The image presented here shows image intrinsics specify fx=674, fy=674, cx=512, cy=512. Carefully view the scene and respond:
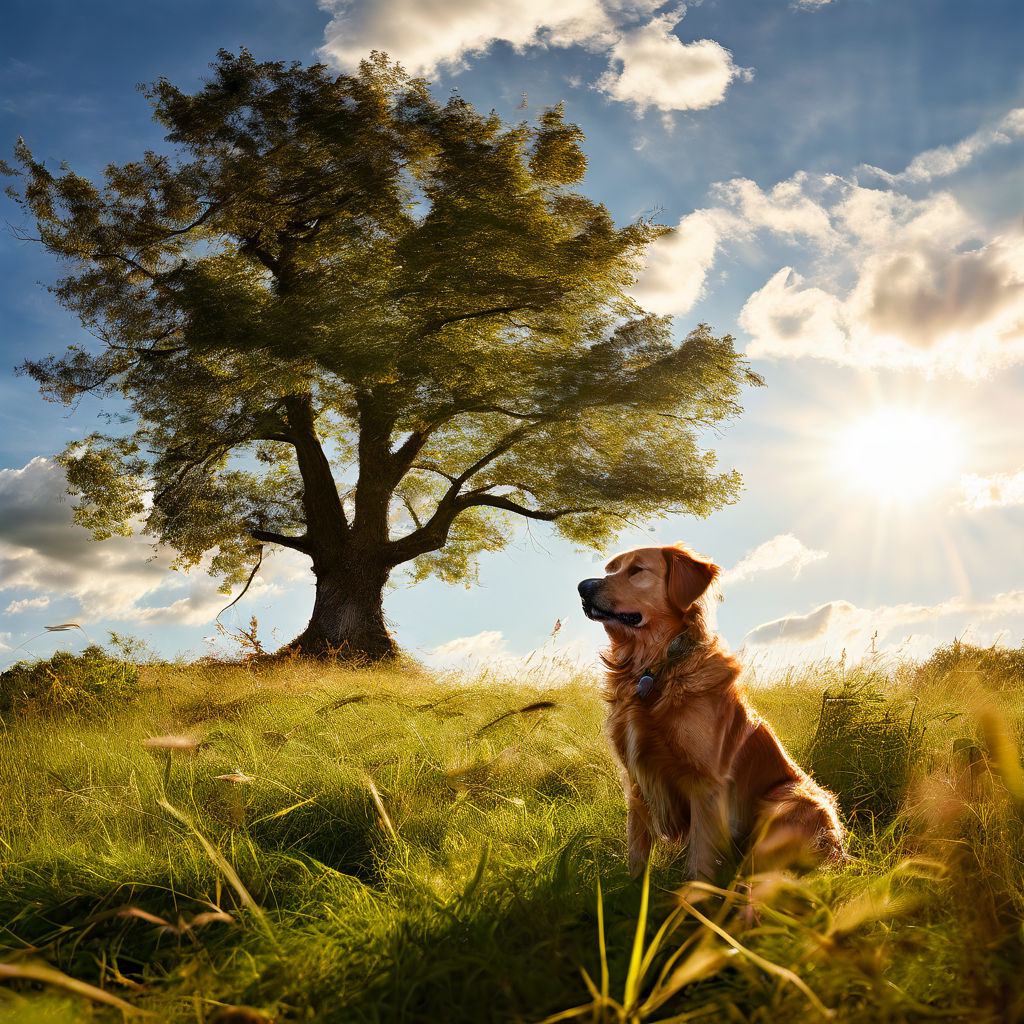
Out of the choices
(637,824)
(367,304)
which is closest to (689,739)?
(637,824)

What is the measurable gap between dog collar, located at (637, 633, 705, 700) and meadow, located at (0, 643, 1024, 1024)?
47cm

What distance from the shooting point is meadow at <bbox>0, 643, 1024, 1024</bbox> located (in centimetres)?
156

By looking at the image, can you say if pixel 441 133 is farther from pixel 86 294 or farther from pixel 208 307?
pixel 86 294

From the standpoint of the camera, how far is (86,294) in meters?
14.8

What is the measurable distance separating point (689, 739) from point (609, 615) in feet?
2.20

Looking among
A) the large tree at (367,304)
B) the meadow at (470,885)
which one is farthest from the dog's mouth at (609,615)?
the large tree at (367,304)

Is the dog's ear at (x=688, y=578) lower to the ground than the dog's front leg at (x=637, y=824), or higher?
higher

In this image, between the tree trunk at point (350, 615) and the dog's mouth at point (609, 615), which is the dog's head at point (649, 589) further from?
the tree trunk at point (350, 615)

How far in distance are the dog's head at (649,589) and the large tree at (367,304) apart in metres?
10.6

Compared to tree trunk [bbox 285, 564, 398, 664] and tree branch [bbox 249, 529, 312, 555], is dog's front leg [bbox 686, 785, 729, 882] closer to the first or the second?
tree trunk [bbox 285, 564, 398, 664]

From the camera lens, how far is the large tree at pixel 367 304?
13742 mm

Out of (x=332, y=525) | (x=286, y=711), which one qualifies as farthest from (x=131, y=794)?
(x=332, y=525)

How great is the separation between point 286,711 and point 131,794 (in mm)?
2417

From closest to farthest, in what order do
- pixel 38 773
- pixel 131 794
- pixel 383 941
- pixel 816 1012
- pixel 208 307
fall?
pixel 816 1012
pixel 383 941
pixel 131 794
pixel 38 773
pixel 208 307
